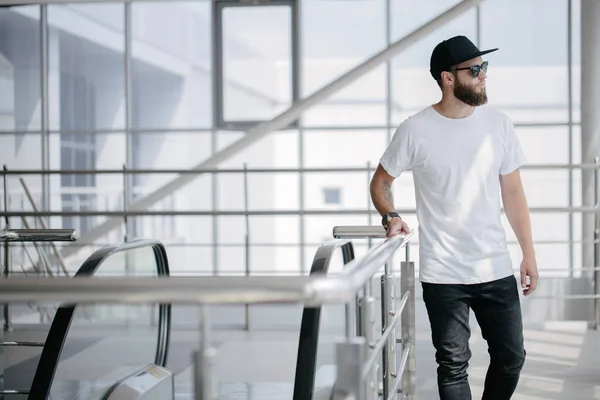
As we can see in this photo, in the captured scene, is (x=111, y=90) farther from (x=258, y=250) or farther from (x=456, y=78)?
(x=456, y=78)

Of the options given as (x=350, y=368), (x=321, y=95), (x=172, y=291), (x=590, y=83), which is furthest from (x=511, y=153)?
(x=590, y=83)

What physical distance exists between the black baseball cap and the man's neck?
0.09 meters

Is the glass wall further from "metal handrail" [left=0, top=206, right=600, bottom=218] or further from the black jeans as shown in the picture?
the black jeans

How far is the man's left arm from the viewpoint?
266cm

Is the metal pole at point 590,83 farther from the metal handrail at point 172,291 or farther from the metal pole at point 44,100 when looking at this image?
the metal handrail at point 172,291

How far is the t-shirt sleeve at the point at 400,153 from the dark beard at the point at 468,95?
17 centimetres

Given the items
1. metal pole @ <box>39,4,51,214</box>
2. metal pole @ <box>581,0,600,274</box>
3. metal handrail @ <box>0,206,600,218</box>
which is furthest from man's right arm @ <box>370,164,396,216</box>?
metal pole @ <box>39,4,51,214</box>

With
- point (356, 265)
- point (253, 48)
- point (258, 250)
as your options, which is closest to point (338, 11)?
point (253, 48)

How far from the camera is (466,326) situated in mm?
2615

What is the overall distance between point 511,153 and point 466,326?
50 cm

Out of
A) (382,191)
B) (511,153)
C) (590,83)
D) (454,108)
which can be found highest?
(590,83)

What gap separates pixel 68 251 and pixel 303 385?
8296 mm

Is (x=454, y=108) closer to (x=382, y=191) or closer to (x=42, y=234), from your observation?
(x=382, y=191)

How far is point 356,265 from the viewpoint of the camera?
1.62 m
